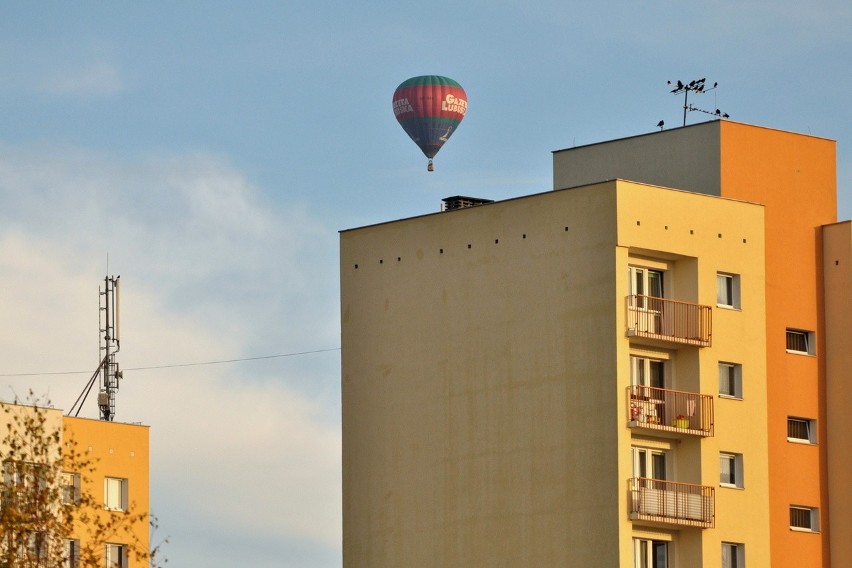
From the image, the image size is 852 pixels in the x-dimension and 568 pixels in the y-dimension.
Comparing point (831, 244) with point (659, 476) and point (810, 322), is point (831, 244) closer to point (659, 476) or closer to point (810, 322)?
point (810, 322)

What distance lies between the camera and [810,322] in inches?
3460

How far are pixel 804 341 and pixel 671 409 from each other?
24.1 ft

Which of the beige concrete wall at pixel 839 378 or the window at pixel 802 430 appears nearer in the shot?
the beige concrete wall at pixel 839 378

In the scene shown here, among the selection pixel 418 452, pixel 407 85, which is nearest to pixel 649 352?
pixel 418 452

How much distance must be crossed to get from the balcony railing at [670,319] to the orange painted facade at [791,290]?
12.1 feet

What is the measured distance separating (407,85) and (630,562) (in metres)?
40.3

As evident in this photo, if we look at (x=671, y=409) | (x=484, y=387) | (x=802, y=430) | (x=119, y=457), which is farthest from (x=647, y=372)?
(x=119, y=457)

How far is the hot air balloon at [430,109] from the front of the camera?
115688 millimetres

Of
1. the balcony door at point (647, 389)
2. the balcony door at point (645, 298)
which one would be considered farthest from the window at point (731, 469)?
the balcony door at point (645, 298)

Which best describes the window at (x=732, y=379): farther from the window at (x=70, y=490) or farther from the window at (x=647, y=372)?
the window at (x=70, y=490)

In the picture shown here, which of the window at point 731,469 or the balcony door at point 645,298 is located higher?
the balcony door at point 645,298

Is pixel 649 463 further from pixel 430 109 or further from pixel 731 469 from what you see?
pixel 430 109

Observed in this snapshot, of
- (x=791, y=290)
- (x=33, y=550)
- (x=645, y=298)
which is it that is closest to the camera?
(x=33, y=550)

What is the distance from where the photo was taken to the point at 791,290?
87438mm
